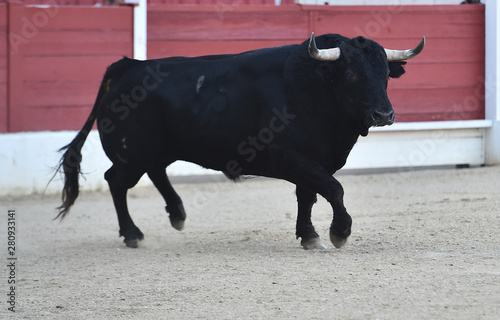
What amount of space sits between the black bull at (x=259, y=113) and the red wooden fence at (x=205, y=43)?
8.04 ft

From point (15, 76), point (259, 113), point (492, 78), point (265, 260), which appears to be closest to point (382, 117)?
point (259, 113)

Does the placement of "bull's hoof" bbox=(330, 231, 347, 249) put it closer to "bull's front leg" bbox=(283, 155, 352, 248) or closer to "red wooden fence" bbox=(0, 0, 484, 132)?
"bull's front leg" bbox=(283, 155, 352, 248)

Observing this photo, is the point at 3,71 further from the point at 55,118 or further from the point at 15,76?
the point at 55,118

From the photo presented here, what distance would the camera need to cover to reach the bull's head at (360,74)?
4.73m

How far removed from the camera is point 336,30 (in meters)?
8.82

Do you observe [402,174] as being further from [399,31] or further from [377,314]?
[377,314]

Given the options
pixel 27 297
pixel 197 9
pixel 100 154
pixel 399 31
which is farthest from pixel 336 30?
pixel 27 297

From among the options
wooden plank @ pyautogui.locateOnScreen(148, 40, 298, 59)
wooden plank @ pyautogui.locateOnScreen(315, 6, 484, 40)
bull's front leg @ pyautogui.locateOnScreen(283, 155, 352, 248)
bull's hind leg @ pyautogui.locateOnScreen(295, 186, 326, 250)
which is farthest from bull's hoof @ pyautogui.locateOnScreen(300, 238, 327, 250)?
wooden plank @ pyautogui.locateOnScreen(315, 6, 484, 40)

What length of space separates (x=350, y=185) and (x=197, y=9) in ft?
7.57

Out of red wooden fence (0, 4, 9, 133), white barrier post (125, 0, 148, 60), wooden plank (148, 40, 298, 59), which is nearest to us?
red wooden fence (0, 4, 9, 133)

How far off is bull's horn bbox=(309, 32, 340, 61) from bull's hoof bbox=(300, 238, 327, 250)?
1082 mm

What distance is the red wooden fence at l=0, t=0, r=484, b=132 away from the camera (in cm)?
803

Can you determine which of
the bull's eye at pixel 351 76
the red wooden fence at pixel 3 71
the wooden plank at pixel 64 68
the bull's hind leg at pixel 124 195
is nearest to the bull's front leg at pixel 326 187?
the bull's eye at pixel 351 76

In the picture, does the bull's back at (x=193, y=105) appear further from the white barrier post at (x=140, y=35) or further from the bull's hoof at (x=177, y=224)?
the white barrier post at (x=140, y=35)
